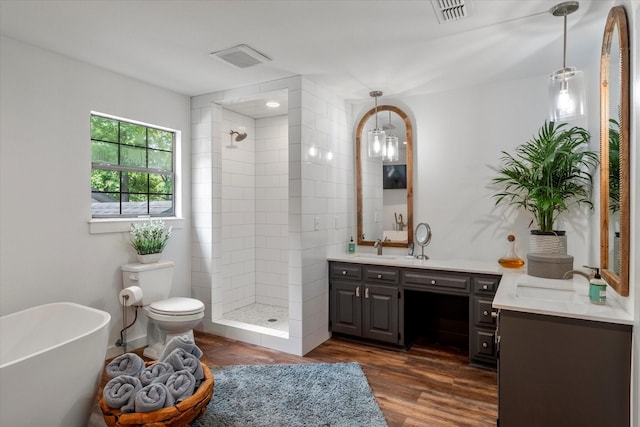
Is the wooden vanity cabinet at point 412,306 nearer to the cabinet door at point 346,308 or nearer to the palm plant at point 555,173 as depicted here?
the cabinet door at point 346,308

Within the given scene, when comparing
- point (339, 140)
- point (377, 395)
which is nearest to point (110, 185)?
point (339, 140)

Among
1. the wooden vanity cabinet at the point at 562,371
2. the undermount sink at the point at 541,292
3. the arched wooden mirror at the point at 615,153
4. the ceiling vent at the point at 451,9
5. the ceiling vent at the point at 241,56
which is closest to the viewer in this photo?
the wooden vanity cabinet at the point at 562,371

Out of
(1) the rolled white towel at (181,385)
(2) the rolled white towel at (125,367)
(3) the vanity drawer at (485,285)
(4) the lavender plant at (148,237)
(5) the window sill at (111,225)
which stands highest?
(5) the window sill at (111,225)

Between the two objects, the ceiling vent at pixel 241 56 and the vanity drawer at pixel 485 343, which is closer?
the ceiling vent at pixel 241 56

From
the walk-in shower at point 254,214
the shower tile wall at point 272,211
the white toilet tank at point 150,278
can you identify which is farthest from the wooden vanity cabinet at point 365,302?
the white toilet tank at point 150,278

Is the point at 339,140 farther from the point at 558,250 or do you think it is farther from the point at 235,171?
the point at 558,250

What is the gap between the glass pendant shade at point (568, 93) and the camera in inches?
81.8

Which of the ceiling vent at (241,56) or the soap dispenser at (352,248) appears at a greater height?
the ceiling vent at (241,56)

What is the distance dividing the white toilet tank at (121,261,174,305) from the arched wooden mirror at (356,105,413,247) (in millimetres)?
1971

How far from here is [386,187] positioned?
12.4ft

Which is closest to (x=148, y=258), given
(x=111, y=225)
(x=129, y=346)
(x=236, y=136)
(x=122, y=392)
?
(x=111, y=225)

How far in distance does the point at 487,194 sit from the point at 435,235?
0.61 m

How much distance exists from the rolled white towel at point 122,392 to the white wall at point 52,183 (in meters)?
1.16

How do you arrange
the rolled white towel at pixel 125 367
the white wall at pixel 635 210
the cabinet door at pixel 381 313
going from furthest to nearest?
the cabinet door at pixel 381 313 → the rolled white towel at pixel 125 367 → the white wall at pixel 635 210
